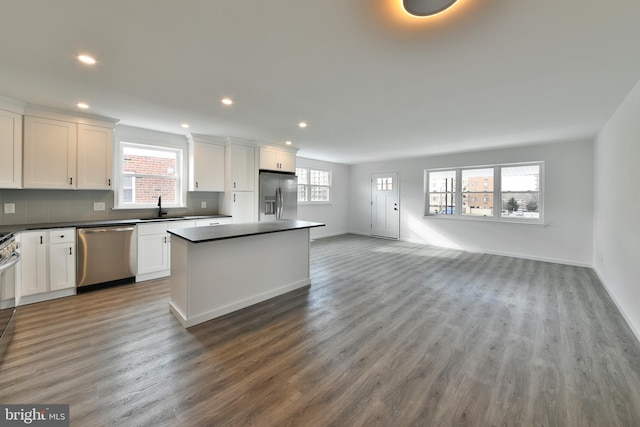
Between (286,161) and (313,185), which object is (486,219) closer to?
(313,185)

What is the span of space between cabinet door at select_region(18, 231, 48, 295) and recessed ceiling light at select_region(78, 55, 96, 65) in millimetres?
2223

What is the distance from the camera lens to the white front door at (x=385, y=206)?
7.63m

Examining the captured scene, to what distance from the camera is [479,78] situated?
2.43 m

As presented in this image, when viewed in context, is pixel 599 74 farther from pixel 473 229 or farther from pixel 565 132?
pixel 473 229

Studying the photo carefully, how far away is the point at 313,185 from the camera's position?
25.1 ft

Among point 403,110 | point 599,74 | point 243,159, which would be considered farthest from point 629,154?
point 243,159

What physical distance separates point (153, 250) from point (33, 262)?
1.24 meters

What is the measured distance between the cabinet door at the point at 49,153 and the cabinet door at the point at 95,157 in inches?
2.8

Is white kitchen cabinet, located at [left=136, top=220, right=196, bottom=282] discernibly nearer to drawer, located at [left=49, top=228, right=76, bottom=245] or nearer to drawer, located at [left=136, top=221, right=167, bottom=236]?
drawer, located at [left=136, top=221, right=167, bottom=236]

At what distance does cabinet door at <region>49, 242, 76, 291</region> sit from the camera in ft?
10.4

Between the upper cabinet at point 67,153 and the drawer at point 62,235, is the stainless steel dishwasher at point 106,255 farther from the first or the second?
the upper cabinet at point 67,153

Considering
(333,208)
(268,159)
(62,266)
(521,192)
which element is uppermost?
(268,159)

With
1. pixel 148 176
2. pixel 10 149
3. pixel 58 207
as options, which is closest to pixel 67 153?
pixel 10 149

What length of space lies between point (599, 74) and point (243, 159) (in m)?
4.93
